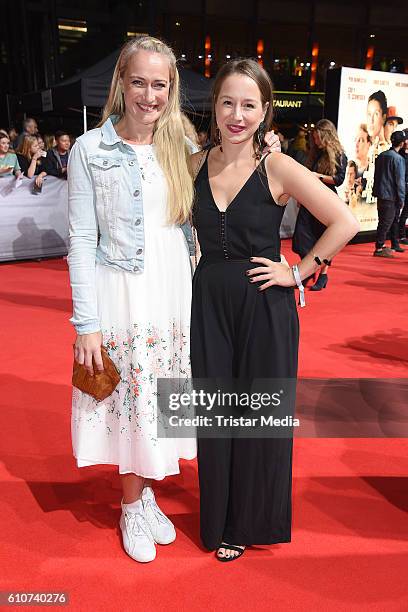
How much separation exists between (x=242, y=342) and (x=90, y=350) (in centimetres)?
52

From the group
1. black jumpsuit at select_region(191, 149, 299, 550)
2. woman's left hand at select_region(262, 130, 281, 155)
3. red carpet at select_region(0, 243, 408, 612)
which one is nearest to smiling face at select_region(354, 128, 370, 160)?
red carpet at select_region(0, 243, 408, 612)

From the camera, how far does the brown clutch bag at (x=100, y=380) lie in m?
1.91

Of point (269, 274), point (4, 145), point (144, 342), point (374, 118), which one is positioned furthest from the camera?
point (374, 118)

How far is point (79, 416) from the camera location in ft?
6.74

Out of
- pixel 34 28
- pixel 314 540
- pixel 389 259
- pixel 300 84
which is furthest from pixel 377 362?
pixel 300 84

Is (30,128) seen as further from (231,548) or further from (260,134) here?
(231,548)

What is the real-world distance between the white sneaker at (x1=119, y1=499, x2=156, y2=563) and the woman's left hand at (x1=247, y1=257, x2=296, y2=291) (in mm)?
1044

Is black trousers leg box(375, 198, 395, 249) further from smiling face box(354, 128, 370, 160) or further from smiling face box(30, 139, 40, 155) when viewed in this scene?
smiling face box(30, 139, 40, 155)

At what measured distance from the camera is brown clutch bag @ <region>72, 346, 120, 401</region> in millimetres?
1912

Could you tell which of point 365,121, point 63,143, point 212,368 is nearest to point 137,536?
point 212,368

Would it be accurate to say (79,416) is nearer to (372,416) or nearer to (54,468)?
(54,468)

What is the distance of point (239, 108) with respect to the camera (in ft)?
5.69

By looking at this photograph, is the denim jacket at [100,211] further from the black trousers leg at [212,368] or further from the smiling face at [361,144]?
the smiling face at [361,144]

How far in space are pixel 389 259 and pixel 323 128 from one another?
3.35m
